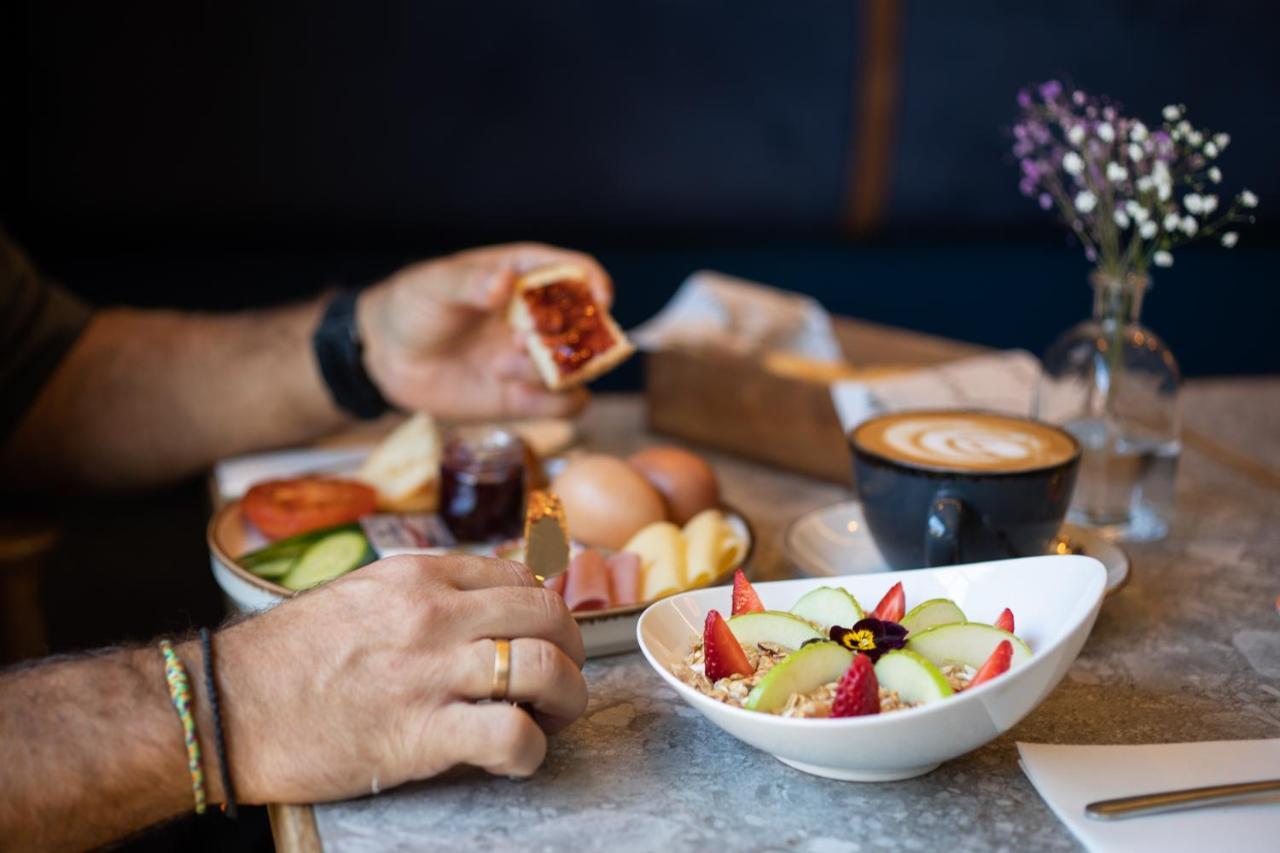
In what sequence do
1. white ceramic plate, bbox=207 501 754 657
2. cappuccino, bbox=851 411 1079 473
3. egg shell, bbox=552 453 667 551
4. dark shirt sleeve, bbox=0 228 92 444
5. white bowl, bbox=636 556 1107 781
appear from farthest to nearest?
dark shirt sleeve, bbox=0 228 92 444 → egg shell, bbox=552 453 667 551 → cappuccino, bbox=851 411 1079 473 → white ceramic plate, bbox=207 501 754 657 → white bowl, bbox=636 556 1107 781

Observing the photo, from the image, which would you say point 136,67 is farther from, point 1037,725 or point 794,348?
point 1037,725

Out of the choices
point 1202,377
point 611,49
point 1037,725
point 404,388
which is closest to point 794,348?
point 404,388

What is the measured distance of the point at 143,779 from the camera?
2.73 ft

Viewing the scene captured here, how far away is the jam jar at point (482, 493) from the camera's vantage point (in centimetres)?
134

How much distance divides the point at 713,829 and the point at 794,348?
1.23 m

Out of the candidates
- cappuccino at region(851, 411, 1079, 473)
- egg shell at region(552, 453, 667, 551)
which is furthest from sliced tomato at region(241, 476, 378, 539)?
cappuccino at region(851, 411, 1079, 473)

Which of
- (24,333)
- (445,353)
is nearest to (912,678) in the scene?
(445,353)

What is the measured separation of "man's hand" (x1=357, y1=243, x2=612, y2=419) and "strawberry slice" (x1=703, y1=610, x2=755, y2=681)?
0.78 metres

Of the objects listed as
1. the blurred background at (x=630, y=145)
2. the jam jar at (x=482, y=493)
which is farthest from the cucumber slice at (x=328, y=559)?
the blurred background at (x=630, y=145)

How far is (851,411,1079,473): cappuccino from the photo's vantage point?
3.67 feet

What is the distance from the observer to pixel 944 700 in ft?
2.45

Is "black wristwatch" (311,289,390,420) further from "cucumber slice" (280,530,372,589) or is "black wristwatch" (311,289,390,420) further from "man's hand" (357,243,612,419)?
"cucumber slice" (280,530,372,589)

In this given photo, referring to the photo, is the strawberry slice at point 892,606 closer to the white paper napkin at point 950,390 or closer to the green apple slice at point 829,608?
the green apple slice at point 829,608

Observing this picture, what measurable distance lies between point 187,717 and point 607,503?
524 millimetres
